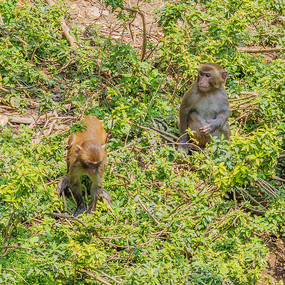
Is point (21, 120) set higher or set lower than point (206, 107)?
lower

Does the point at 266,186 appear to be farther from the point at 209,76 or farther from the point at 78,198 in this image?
the point at 78,198

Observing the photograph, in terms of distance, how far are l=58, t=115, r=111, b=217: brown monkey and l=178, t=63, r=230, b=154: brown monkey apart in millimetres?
1883

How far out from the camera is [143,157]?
8.43 m

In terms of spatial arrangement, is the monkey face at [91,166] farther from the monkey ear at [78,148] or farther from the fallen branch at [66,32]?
the fallen branch at [66,32]

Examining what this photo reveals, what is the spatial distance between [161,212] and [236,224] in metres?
1.01

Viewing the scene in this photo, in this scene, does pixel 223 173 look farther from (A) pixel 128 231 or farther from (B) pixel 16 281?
(B) pixel 16 281

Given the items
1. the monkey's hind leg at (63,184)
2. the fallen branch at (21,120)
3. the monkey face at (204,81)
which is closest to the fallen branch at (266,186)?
the monkey face at (204,81)

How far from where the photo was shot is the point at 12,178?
241 inches

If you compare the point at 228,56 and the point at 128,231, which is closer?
the point at 128,231

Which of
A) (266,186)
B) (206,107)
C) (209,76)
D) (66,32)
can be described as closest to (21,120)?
(66,32)

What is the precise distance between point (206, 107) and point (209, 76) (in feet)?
1.75

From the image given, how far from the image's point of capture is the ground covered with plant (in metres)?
6.85

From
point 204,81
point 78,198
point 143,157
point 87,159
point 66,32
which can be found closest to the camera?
point 87,159

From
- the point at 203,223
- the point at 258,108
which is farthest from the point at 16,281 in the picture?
the point at 258,108
